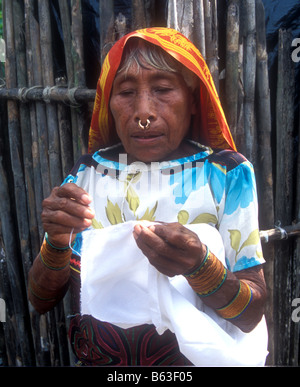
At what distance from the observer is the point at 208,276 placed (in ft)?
3.19

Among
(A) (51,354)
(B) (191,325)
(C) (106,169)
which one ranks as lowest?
(A) (51,354)

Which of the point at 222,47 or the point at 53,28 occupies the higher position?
the point at 53,28

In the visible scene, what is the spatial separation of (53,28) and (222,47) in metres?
1.07

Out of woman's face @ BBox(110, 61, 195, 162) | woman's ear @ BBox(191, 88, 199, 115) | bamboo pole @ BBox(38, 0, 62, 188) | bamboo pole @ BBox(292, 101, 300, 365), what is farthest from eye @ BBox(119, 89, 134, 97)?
bamboo pole @ BBox(292, 101, 300, 365)

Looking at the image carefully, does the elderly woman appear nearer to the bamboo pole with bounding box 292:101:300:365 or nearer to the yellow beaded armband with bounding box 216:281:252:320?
the yellow beaded armband with bounding box 216:281:252:320

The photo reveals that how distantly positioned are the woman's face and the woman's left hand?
36 cm

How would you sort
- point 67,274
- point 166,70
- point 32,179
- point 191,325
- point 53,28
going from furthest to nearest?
point 32,179 < point 53,28 < point 67,274 < point 166,70 < point 191,325

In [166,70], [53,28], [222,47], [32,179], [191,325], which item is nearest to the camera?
[191,325]

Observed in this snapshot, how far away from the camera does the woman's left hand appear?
36.1 inches

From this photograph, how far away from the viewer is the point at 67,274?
1259 mm

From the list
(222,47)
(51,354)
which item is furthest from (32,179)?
(222,47)

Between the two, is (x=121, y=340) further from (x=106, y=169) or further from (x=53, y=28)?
(x=53, y=28)

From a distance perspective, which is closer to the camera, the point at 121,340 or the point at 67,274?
the point at 121,340

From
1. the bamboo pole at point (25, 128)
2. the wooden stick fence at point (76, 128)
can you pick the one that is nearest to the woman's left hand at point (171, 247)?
the wooden stick fence at point (76, 128)
